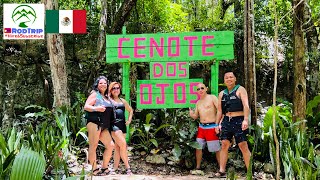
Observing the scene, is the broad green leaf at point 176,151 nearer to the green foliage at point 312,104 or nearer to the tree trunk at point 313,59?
the green foliage at point 312,104

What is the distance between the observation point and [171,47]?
5977mm

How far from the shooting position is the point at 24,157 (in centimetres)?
258

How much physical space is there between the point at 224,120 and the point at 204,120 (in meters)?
0.36

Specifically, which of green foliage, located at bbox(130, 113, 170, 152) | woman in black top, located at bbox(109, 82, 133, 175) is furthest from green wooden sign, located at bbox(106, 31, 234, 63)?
woman in black top, located at bbox(109, 82, 133, 175)

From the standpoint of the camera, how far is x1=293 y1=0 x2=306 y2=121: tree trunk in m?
4.84

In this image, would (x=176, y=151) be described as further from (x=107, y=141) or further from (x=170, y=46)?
(x=170, y=46)

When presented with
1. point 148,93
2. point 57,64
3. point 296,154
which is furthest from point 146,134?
point 296,154

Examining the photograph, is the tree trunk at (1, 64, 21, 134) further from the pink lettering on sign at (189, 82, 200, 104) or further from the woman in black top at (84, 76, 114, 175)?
the pink lettering on sign at (189, 82, 200, 104)

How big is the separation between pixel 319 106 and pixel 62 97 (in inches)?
183

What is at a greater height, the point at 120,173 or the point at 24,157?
the point at 24,157

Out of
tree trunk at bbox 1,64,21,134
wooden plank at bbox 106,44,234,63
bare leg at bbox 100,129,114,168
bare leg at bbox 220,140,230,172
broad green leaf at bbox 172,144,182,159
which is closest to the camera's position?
bare leg at bbox 100,129,114,168

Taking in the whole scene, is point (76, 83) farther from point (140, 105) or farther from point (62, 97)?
point (140, 105)

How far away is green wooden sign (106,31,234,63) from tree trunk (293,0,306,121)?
1151mm

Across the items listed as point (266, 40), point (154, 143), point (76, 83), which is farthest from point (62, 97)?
point (266, 40)
